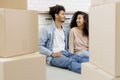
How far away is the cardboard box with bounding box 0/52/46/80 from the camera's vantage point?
1351 mm

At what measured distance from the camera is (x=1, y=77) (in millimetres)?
1354

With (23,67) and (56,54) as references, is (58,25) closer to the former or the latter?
(56,54)

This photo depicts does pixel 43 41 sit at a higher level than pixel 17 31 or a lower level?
lower

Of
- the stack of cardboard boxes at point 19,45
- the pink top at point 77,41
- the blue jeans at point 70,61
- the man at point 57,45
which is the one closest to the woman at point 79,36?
the pink top at point 77,41

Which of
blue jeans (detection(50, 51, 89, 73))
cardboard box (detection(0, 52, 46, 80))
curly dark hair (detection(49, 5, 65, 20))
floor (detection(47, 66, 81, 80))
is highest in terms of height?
curly dark hair (detection(49, 5, 65, 20))

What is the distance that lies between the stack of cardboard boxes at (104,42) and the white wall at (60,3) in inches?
89.3

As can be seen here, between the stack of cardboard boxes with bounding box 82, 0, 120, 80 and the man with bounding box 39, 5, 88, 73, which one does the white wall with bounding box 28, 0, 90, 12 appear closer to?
the man with bounding box 39, 5, 88, 73

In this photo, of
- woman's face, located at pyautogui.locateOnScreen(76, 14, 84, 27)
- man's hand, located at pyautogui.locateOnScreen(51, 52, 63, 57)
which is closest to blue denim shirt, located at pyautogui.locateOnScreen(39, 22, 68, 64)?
man's hand, located at pyautogui.locateOnScreen(51, 52, 63, 57)

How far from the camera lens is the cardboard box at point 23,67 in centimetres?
135

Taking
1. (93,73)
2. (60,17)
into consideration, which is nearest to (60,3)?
(60,17)

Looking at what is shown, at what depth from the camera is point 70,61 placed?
2.64 meters

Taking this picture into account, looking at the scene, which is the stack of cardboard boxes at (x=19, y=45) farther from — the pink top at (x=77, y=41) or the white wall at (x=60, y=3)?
the white wall at (x=60, y=3)

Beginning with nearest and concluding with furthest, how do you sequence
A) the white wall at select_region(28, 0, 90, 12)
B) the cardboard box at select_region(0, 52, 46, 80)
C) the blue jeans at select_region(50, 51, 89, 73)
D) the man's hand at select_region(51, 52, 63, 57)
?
the cardboard box at select_region(0, 52, 46, 80) → the blue jeans at select_region(50, 51, 89, 73) → the man's hand at select_region(51, 52, 63, 57) → the white wall at select_region(28, 0, 90, 12)

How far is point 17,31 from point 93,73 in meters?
0.61
